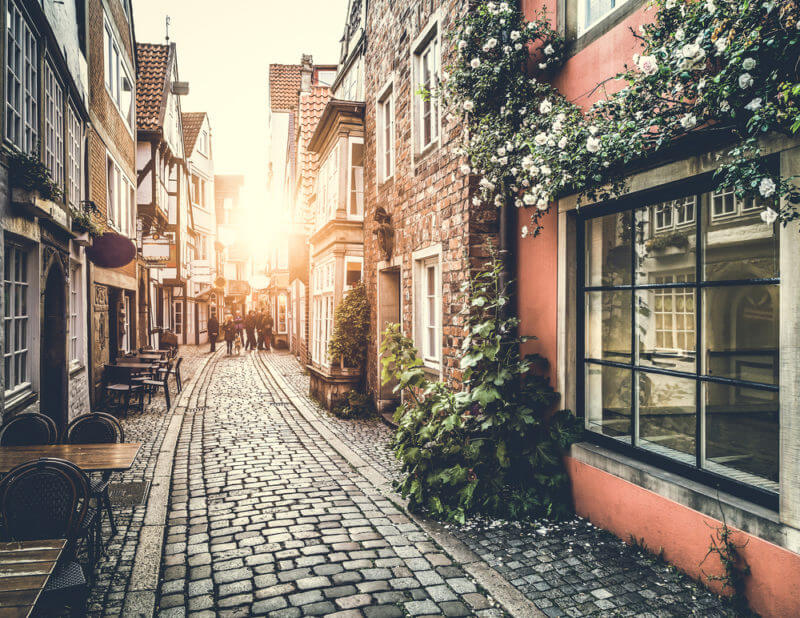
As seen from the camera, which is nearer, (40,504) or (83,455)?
(40,504)

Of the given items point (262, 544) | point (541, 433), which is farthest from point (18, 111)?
point (541, 433)

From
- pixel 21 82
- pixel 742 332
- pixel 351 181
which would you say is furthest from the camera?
pixel 351 181

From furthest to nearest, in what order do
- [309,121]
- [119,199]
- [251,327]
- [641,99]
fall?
[251,327]
[309,121]
[119,199]
[641,99]

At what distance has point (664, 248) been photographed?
4102mm

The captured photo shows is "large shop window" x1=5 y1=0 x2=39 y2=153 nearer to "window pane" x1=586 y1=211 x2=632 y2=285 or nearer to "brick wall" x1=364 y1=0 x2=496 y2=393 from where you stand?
"brick wall" x1=364 y1=0 x2=496 y2=393

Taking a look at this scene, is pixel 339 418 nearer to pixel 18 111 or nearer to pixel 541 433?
pixel 541 433

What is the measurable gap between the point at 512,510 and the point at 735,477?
1799 mm

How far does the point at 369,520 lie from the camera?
489cm

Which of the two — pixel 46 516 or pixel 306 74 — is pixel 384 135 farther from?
pixel 306 74

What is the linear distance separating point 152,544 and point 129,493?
146cm

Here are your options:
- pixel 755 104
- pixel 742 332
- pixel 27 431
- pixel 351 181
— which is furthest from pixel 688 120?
pixel 351 181

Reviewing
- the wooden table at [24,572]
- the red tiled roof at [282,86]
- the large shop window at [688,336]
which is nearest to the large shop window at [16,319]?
the wooden table at [24,572]

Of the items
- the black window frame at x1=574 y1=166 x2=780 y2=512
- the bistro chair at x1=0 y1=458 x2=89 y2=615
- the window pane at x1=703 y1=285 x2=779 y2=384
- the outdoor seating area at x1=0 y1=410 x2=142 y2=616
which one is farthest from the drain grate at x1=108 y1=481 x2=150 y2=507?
the window pane at x1=703 y1=285 x2=779 y2=384

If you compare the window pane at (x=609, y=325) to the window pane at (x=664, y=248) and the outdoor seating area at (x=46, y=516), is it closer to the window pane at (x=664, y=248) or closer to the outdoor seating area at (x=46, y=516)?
the window pane at (x=664, y=248)
